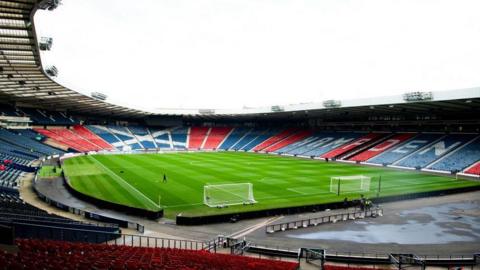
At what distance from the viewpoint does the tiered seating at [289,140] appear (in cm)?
8019

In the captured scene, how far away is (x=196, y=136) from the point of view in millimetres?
98625

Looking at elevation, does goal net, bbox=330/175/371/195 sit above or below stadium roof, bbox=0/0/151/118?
below

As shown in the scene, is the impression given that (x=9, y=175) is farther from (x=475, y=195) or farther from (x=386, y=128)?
(x=386, y=128)

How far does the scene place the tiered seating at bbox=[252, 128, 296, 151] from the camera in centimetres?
8339

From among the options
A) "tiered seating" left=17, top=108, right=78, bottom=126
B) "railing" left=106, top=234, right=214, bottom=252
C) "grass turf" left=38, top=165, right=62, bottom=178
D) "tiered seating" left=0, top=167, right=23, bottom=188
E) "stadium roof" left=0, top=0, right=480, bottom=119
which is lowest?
"railing" left=106, top=234, right=214, bottom=252

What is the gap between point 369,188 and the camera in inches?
1431

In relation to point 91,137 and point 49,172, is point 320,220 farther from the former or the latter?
point 91,137

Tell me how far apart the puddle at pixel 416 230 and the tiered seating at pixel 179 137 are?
6854 centimetres

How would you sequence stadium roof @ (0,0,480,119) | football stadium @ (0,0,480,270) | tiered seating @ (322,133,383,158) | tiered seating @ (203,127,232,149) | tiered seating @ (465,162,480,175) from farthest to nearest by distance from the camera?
1. tiered seating @ (203,127,232,149)
2. tiered seating @ (322,133,383,158)
3. tiered seating @ (465,162,480,175)
4. stadium roof @ (0,0,480,119)
5. football stadium @ (0,0,480,270)

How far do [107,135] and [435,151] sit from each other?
2587 inches

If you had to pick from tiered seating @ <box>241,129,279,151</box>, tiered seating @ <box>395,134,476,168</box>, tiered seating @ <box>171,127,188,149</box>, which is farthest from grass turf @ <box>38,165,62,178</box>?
tiered seating @ <box>395,134,476,168</box>

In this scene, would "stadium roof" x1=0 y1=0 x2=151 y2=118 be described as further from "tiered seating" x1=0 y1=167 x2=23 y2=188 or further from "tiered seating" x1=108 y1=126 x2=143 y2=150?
"tiered seating" x1=108 y1=126 x2=143 y2=150

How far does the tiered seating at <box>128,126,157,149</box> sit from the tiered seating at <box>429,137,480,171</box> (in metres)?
59.8

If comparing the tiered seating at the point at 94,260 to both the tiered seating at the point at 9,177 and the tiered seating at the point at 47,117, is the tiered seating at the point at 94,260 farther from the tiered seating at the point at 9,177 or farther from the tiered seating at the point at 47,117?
the tiered seating at the point at 47,117
